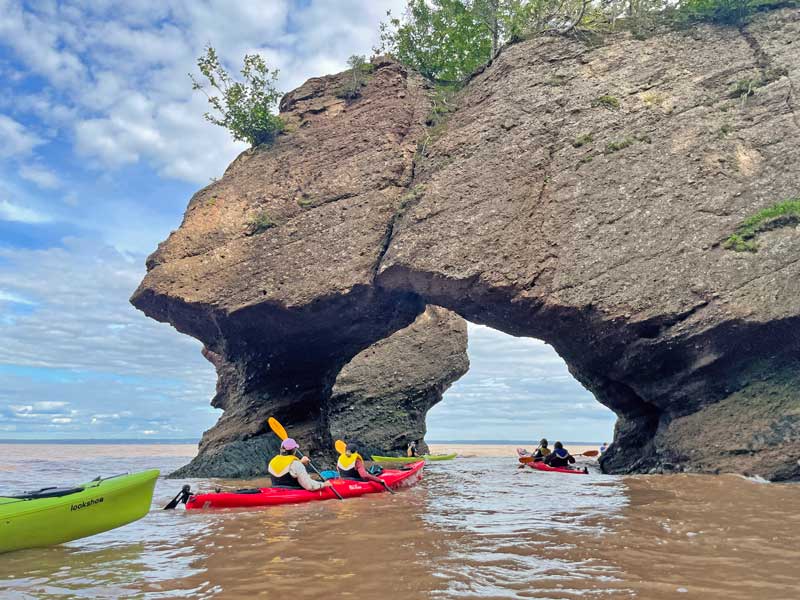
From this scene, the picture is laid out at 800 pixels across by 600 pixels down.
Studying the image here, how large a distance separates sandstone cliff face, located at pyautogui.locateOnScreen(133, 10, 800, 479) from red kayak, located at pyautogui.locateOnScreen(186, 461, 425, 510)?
5.49 metres

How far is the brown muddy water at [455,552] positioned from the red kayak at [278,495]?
18.9 inches

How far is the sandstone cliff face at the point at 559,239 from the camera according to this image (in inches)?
533

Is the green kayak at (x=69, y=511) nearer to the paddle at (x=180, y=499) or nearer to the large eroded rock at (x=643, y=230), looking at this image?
the paddle at (x=180, y=499)

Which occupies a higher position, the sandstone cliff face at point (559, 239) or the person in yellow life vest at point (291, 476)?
the sandstone cliff face at point (559, 239)

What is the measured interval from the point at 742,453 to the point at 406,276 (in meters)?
8.62

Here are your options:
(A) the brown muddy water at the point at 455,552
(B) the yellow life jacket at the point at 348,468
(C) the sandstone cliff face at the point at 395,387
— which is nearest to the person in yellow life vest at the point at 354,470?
(B) the yellow life jacket at the point at 348,468

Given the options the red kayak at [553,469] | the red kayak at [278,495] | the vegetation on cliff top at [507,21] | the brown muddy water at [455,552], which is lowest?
the brown muddy water at [455,552]

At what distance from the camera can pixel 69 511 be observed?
7512mm

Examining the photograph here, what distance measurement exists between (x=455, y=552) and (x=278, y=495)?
599 centimetres

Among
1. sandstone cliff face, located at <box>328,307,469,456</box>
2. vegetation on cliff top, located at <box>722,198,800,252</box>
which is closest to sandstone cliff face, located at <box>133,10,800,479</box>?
vegetation on cliff top, located at <box>722,198,800,252</box>

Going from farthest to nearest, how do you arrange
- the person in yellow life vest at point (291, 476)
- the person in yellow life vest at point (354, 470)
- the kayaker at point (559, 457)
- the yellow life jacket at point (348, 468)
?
the kayaker at point (559, 457), the yellow life jacket at point (348, 468), the person in yellow life vest at point (354, 470), the person in yellow life vest at point (291, 476)

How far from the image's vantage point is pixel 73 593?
5312 millimetres

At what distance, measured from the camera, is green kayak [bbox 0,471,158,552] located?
284 inches

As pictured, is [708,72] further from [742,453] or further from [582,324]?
[742,453]
